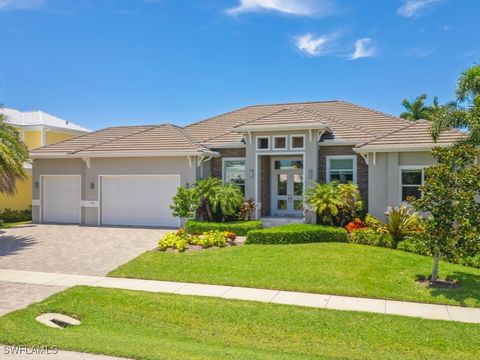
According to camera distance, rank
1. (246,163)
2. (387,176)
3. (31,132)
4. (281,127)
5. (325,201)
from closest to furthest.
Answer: (325,201), (387,176), (281,127), (246,163), (31,132)

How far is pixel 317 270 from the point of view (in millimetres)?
11125

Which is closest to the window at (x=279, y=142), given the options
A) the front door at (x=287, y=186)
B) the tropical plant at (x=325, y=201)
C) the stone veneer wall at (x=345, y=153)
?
the front door at (x=287, y=186)

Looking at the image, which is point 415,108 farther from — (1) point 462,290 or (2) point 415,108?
(1) point 462,290

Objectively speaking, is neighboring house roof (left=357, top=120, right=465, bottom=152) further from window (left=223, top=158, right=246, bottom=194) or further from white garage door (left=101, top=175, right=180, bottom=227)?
white garage door (left=101, top=175, right=180, bottom=227)

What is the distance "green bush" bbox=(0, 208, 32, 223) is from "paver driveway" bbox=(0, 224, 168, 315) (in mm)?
4828

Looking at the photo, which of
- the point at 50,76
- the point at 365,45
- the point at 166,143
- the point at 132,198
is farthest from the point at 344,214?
the point at 50,76

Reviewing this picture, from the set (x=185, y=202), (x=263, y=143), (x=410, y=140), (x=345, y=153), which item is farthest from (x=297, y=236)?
(x=410, y=140)

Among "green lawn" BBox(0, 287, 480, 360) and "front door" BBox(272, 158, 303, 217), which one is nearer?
"green lawn" BBox(0, 287, 480, 360)

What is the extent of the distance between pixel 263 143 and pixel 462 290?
11.0 m

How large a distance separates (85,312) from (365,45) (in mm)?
15797

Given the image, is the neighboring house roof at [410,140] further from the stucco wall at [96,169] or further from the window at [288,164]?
the stucco wall at [96,169]

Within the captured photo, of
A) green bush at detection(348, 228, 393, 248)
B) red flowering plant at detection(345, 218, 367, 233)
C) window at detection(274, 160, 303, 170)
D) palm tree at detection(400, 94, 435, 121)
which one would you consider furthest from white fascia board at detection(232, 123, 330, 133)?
palm tree at detection(400, 94, 435, 121)

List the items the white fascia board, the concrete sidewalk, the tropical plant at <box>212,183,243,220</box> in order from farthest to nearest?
the white fascia board < the tropical plant at <box>212,183,243,220</box> < the concrete sidewalk

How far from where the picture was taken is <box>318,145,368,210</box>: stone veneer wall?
17672mm
